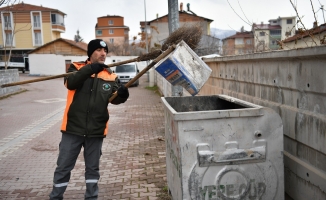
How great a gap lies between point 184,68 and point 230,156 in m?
1.29

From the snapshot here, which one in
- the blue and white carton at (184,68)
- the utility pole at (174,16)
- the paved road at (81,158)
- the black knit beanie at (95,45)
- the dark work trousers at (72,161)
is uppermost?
the utility pole at (174,16)

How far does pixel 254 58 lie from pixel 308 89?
130 centimetres

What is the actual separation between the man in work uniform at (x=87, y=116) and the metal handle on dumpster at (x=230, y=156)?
1341 mm

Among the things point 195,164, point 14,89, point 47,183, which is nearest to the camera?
point 195,164

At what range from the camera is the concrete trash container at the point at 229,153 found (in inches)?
113

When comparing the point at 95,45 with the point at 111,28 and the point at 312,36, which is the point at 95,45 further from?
the point at 111,28

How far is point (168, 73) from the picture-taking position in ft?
12.6

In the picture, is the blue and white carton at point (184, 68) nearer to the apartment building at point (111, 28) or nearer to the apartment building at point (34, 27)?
the apartment building at point (34, 27)

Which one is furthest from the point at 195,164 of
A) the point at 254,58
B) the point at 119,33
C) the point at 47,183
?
the point at 119,33

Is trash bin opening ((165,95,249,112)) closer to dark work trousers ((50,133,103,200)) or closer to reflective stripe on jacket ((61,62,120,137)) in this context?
reflective stripe on jacket ((61,62,120,137))

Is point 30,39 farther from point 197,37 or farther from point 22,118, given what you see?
point 197,37

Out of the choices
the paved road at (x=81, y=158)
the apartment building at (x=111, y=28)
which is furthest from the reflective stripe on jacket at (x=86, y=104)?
the apartment building at (x=111, y=28)

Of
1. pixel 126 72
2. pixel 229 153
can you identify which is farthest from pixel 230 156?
pixel 126 72

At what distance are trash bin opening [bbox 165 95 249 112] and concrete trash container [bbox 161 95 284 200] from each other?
1.18m
